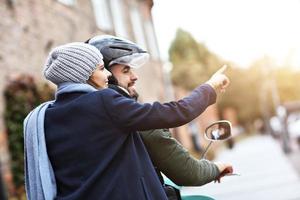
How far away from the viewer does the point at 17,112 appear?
729 cm

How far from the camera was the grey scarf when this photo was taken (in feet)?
6.57

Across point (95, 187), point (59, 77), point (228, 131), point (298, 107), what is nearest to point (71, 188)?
point (95, 187)

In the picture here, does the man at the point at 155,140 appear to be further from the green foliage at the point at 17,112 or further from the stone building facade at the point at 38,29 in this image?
the green foliage at the point at 17,112

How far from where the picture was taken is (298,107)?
17094 mm

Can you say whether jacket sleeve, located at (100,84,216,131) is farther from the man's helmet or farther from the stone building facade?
the stone building facade

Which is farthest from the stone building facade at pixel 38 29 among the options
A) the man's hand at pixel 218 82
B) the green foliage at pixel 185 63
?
the green foliage at pixel 185 63

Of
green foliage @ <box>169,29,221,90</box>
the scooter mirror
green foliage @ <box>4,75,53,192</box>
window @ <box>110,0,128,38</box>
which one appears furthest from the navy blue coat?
green foliage @ <box>169,29,221,90</box>

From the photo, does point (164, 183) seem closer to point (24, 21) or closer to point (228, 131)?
point (228, 131)

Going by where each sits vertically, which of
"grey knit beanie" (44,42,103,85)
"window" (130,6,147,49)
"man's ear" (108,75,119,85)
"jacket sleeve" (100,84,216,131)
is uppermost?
"window" (130,6,147,49)

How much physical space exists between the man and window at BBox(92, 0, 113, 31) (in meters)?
6.46

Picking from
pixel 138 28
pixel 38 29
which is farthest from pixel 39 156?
pixel 138 28

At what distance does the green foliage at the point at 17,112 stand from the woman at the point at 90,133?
512cm

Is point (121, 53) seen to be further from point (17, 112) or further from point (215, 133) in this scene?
point (17, 112)

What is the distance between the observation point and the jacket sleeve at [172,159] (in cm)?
218
